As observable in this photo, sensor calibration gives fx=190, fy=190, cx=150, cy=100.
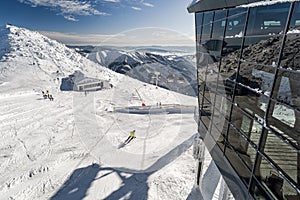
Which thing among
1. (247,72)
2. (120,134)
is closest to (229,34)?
(247,72)

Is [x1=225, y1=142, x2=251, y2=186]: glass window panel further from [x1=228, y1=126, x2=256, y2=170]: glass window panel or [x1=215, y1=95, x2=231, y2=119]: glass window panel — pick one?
[x1=215, y1=95, x2=231, y2=119]: glass window panel

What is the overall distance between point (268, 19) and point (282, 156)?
3.94 metres

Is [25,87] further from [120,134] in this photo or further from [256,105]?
[256,105]

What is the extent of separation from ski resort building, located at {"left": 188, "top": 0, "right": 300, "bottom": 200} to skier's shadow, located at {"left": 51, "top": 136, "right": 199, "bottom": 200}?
232 inches

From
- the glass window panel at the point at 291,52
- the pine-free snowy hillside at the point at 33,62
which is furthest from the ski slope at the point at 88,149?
the glass window panel at the point at 291,52

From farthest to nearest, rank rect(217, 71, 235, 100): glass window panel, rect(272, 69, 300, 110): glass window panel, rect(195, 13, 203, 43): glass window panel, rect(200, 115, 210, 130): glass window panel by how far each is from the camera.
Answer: rect(195, 13, 203, 43): glass window panel
rect(200, 115, 210, 130): glass window panel
rect(217, 71, 235, 100): glass window panel
rect(272, 69, 300, 110): glass window panel

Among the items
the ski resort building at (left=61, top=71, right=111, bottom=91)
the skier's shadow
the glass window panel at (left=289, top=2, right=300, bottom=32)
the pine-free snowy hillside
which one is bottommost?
the skier's shadow

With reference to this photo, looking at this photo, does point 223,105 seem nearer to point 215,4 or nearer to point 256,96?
point 256,96

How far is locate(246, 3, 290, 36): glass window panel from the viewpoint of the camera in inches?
196

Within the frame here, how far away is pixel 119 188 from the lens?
487 inches

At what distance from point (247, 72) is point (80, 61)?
67.4 meters

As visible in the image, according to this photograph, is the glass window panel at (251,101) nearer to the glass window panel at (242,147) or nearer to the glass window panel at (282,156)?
the glass window panel at (282,156)

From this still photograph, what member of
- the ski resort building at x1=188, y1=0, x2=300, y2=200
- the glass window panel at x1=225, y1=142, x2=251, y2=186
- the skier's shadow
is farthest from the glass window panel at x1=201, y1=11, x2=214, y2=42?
the skier's shadow

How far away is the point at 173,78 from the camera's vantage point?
65125mm
